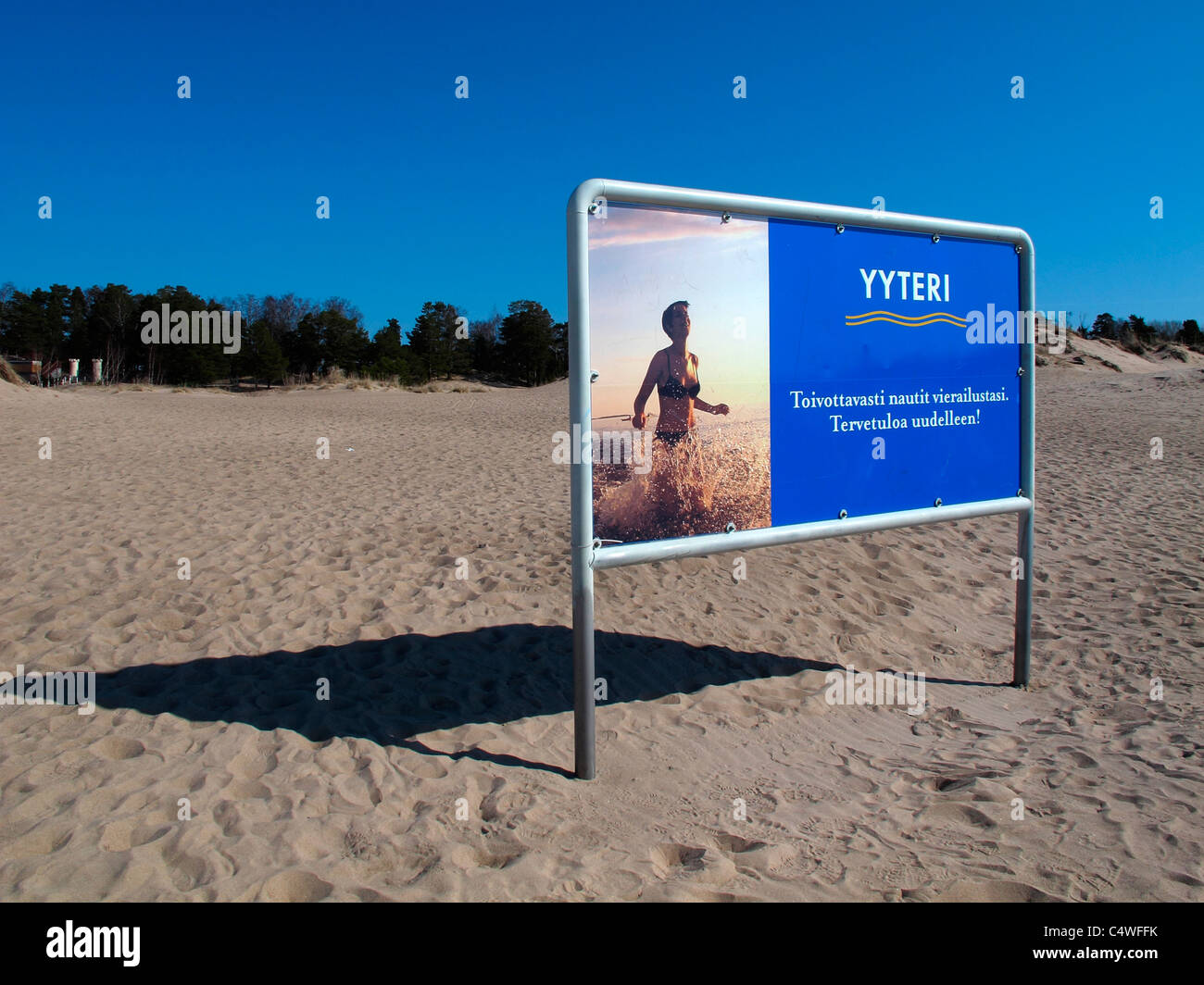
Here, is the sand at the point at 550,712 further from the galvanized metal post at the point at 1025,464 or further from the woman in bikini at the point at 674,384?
the woman in bikini at the point at 674,384

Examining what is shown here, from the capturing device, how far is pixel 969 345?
4867 millimetres

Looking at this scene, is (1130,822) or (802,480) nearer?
(1130,822)

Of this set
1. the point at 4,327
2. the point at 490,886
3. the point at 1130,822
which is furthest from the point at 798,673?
the point at 4,327

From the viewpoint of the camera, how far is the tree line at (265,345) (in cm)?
3769

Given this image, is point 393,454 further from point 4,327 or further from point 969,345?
point 4,327

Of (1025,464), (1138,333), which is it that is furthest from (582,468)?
(1138,333)

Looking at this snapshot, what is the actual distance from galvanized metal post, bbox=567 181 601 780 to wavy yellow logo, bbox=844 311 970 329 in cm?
162

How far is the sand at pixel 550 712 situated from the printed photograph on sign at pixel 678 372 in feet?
4.18

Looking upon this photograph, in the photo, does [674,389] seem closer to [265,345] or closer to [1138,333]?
[265,345]

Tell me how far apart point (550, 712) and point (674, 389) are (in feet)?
6.48

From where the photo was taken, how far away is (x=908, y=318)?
A: 4578 millimetres

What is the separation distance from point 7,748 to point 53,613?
202cm

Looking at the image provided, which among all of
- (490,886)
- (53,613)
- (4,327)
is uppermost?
(4,327)

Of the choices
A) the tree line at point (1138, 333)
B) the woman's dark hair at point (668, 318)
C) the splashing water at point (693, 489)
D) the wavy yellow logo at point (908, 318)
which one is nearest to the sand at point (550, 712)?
the splashing water at point (693, 489)
